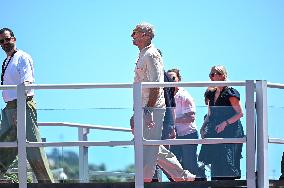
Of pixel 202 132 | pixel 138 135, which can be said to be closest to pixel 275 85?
pixel 202 132

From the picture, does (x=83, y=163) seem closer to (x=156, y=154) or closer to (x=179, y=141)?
(x=156, y=154)

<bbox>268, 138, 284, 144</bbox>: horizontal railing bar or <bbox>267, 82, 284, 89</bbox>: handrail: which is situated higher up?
<bbox>267, 82, 284, 89</bbox>: handrail

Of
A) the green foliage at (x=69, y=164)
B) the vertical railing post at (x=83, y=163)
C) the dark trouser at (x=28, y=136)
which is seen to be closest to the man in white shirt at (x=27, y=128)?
the dark trouser at (x=28, y=136)

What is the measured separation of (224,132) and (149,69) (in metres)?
1.24

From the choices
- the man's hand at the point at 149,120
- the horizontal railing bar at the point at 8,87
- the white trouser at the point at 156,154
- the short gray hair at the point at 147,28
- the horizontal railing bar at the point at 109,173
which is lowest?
the horizontal railing bar at the point at 109,173

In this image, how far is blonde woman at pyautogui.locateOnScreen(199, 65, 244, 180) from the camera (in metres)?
18.4

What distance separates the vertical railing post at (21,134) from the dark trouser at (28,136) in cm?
6

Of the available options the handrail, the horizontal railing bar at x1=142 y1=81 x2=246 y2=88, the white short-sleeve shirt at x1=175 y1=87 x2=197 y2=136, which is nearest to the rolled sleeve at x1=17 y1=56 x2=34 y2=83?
the horizontal railing bar at x1=142 y1=81 x2=246 y2=88

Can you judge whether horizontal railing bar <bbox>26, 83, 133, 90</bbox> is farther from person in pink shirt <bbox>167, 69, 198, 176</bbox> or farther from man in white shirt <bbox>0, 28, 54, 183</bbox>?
person in pink shirt <bbox>167, 69, 198, 176</bbox>

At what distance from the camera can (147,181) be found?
18.5 meters

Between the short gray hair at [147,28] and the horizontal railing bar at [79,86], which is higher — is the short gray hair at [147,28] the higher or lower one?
the higher one

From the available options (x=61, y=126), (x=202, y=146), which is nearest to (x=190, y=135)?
(x=202, y=146)

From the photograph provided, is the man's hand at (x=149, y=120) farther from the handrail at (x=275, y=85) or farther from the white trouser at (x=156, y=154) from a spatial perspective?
the handrail at (x=275, y=85)

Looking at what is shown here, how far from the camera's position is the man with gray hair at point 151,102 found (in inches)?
721
